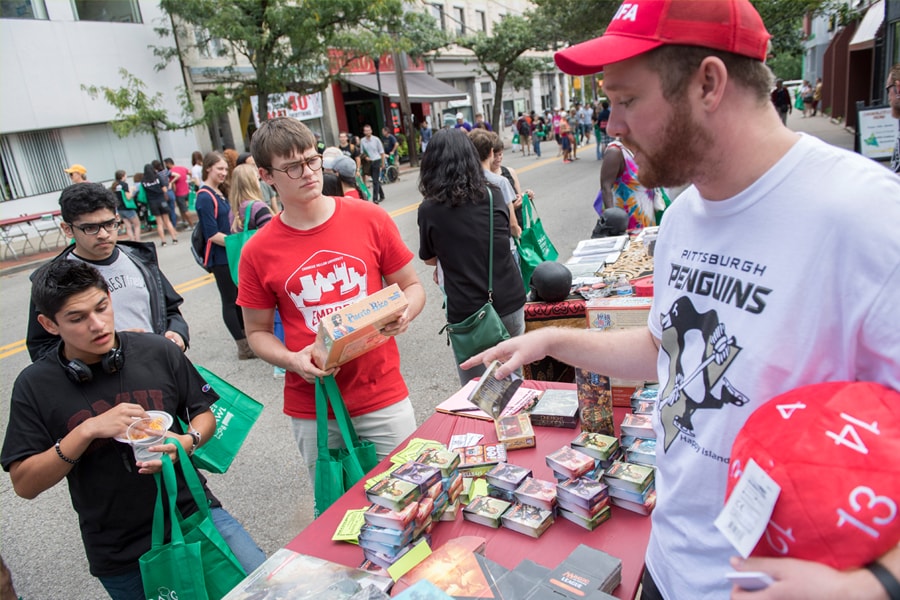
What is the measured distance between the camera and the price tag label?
2.95 ft

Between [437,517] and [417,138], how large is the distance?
27.5 m

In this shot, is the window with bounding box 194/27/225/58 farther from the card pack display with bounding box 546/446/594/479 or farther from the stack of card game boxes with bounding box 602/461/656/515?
the stack of card game boxes with bounding box 602/461/656/515

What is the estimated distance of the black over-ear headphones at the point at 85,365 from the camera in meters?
2.19

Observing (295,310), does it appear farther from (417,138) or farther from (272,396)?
(417,138)

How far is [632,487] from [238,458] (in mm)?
3399

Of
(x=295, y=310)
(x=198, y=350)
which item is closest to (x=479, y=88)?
(x=198, y=350)

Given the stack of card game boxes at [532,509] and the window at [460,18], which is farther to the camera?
the window at [460,18]

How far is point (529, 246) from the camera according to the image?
5.34 meters

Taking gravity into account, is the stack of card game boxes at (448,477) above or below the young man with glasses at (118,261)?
below

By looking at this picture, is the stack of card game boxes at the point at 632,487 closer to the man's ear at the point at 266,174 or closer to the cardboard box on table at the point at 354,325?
the cardboard box on table at the point at 354,325

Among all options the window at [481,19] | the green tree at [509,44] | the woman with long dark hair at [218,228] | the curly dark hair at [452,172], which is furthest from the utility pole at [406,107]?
the curly dark hair at [452,172]

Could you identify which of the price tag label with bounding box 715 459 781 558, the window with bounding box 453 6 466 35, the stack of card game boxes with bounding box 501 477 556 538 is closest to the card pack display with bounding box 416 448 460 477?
the stack of card game boxes with bounding box 501 477 556 538

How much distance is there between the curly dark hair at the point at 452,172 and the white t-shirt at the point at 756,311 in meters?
2.27

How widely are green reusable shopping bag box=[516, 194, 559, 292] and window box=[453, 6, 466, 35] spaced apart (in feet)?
107
